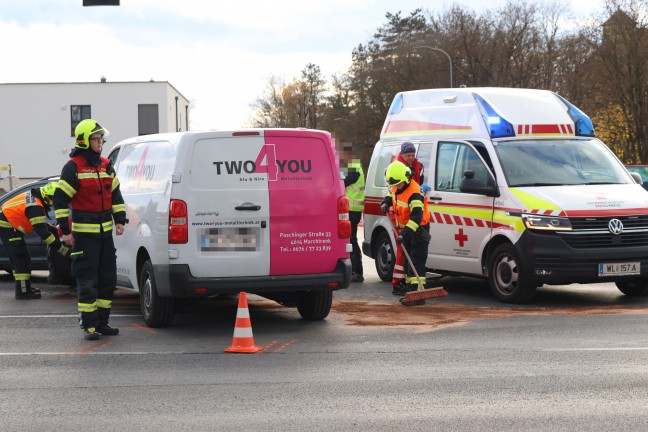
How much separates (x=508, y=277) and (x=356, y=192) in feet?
11.6

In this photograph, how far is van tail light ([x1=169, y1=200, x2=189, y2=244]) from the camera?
9578mm

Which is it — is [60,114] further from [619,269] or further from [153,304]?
[619,269]

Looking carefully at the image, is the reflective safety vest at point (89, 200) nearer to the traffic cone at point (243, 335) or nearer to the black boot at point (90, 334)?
the black boot at point (90, 334)

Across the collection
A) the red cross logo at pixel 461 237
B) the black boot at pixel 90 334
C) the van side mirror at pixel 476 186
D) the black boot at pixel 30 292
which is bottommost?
A: the black boot at pixel 30 292

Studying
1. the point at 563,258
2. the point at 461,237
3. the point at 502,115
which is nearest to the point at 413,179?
the point at 461,237

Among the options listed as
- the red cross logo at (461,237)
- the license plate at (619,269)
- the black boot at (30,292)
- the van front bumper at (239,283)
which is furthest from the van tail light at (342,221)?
the black boot at (30,292)

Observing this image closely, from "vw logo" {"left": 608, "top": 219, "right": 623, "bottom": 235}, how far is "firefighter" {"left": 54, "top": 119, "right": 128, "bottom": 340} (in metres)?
5.36

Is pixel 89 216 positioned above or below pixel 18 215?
above

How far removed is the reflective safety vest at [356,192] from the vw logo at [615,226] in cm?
425

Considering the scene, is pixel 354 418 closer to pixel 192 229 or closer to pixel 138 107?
pixel 192 229

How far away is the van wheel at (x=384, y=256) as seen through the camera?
571 inches

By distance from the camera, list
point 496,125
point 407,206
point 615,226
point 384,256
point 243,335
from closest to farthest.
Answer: point 243,335 → point 615,226 → point 407,206 → point 496,125 → point 384,256

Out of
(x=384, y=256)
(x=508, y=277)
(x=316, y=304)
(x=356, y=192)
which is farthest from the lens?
(x=356, y=192)

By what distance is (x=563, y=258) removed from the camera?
11352mm
